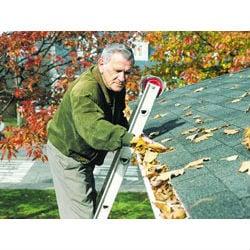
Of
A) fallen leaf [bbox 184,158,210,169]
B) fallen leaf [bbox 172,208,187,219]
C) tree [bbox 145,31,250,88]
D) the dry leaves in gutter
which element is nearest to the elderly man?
fallen leaf [bbox 184,158,210,169]

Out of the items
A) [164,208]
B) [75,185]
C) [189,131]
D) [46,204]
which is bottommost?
[46,204]

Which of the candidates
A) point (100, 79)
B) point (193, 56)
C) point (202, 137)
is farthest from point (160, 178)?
point (193, 56)

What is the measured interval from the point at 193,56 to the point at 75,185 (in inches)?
166

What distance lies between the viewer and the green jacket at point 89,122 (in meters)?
3.22

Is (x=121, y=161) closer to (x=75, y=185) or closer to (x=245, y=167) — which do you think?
(x=75, y=185)

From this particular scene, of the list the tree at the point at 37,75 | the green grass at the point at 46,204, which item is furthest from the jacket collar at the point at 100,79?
the green grass at the point at 46,204

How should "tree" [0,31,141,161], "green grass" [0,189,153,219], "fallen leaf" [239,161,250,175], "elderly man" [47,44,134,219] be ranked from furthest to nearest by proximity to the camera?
"green grass" [0,189,153,219] → "tree" [0,31,141,161] → "elderly man" [47,44,134,219] → "fallen leaf" [239,161,250,175]

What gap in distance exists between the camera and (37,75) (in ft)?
20.5

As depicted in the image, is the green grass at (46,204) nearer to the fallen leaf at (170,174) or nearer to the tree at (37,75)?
the tree at (37,75)

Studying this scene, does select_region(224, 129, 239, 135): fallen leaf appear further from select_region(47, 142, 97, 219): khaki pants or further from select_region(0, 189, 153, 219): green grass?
select_region(0, 189, 153, 219): green grass

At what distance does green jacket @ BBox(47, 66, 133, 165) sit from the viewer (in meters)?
3.22

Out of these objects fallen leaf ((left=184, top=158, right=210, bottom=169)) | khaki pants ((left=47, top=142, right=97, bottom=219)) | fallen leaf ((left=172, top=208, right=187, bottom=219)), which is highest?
fallen leaf ((left=184, top=158, right=210, bottom=169))

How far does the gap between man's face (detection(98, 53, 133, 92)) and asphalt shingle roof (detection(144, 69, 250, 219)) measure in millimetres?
621
